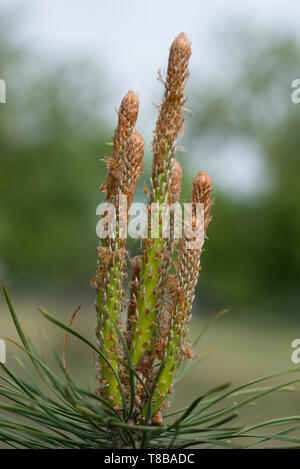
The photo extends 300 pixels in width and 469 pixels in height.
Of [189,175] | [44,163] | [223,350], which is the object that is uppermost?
[189,175]

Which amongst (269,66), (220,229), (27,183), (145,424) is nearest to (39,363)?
(145,424)

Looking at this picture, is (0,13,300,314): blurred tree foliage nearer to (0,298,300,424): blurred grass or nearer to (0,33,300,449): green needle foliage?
(0,298,300,424): blurred grass

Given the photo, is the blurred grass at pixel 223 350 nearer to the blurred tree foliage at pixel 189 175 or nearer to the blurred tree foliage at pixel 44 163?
the blurred tree foliage at pixel 189 175

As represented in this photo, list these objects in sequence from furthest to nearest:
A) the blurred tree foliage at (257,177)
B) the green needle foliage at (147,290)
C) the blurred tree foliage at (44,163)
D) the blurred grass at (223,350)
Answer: the blurred tree foliage at (257,177), the blurred grass at (223,350), the blurred tree foliage at (44,163), the green needle foliage at (147,290)

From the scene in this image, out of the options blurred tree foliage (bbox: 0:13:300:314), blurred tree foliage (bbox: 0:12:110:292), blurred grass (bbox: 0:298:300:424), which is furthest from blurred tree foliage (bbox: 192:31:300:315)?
blurred tree foliage (bbox: 0:12:110:292)

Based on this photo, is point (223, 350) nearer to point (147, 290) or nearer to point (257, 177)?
point (257, 177)

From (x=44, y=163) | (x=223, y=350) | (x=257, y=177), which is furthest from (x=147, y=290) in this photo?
(x=223, y=350)

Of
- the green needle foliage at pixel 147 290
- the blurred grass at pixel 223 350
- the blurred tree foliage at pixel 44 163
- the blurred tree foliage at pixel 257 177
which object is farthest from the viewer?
the blurred tree foliage at pixel 257 177

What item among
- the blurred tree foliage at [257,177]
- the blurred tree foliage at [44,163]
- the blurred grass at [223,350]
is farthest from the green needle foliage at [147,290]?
the blurred tree foliage at [257,177]

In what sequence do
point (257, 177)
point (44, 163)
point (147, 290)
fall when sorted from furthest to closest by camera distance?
point (257, 177)
point (44, 163)
point (147, 290)
